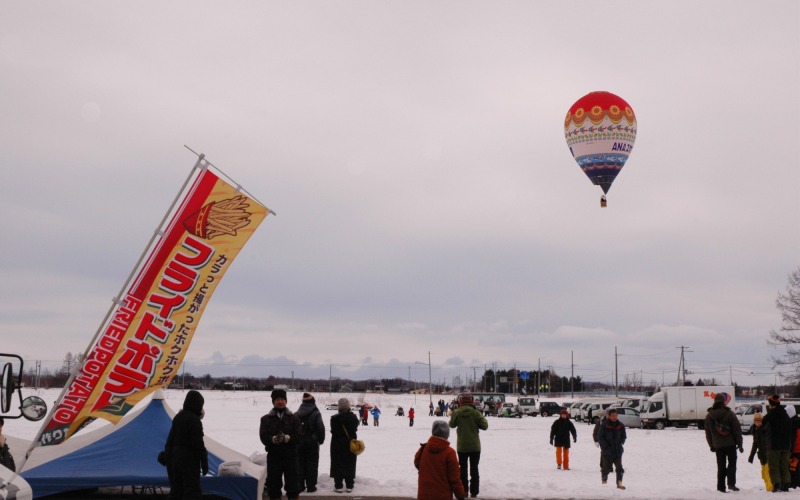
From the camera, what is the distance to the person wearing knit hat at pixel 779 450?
540 inches

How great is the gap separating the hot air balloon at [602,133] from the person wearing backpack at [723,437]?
19.5m

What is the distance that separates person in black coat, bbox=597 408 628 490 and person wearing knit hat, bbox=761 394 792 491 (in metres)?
2.70

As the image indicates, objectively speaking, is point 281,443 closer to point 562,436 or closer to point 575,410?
point 562,436

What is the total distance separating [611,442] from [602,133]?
61.1 ft

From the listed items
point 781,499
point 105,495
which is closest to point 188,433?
point 105,495

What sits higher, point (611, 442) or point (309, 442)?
point (309, 442)

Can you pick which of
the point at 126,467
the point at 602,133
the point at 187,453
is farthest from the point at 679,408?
the point at 187,453

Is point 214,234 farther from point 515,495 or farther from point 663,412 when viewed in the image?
point 663,412

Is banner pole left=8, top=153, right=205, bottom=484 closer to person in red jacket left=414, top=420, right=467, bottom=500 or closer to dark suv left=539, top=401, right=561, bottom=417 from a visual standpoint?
person in red jacket left=414, top=420, right=467, bottom=500

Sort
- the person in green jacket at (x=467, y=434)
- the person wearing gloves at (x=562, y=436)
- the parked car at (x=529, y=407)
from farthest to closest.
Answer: the parked car at (x=529, y=407) → the person wearing gloves at (x=562, y=436) → the person in green jacket at (x=467, y=434)

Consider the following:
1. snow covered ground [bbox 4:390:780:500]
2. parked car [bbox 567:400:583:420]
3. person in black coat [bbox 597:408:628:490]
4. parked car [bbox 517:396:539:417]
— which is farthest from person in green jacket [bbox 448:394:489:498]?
parked car [bbox 517:396:539:417]

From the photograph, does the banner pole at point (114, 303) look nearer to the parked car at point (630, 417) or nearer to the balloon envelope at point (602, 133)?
the balloon envelope at point (602, 133)

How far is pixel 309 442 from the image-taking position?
12.6m

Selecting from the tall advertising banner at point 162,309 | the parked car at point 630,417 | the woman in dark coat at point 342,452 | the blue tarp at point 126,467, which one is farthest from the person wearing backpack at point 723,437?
the parked car at point 630,417
